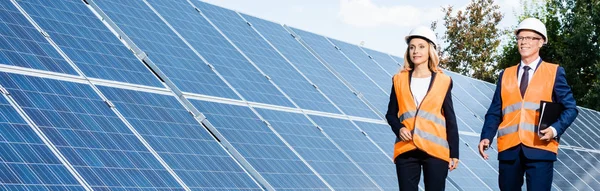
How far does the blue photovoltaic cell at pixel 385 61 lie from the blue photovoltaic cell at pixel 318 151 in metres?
6.70

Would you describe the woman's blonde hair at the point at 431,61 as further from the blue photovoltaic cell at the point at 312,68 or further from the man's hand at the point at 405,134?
the blue photovoltaic cell at the point at 312,68

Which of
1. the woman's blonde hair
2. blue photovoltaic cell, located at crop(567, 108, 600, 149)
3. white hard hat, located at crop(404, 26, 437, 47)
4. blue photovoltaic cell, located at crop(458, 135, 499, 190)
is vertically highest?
white hard hat, located at crop(404, 26, 437, 47)

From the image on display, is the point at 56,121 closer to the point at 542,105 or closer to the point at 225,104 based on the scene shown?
the point at 225,104

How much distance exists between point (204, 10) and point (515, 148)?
24.9 ft

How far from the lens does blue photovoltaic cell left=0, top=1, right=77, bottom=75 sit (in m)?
11.3

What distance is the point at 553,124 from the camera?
1058 cm

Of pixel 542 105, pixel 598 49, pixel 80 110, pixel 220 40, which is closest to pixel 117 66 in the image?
pixel 80 110

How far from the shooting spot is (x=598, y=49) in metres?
43.8

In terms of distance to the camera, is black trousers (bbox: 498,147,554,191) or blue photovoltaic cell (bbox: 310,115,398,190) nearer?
black trousers (bbox: 498,147,554,191)

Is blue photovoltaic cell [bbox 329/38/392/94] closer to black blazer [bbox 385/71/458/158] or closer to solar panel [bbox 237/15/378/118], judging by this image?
solar panel [bbox 237/15/378/118]

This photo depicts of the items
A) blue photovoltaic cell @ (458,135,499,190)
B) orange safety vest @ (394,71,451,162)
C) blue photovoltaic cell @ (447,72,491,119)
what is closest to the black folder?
orange safety vest @ (394,71,451,162)

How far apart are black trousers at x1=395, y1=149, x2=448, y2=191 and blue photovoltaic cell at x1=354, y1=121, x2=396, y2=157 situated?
18.5 feet

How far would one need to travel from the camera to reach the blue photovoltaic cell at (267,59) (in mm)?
16078

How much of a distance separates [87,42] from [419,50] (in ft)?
14.4
